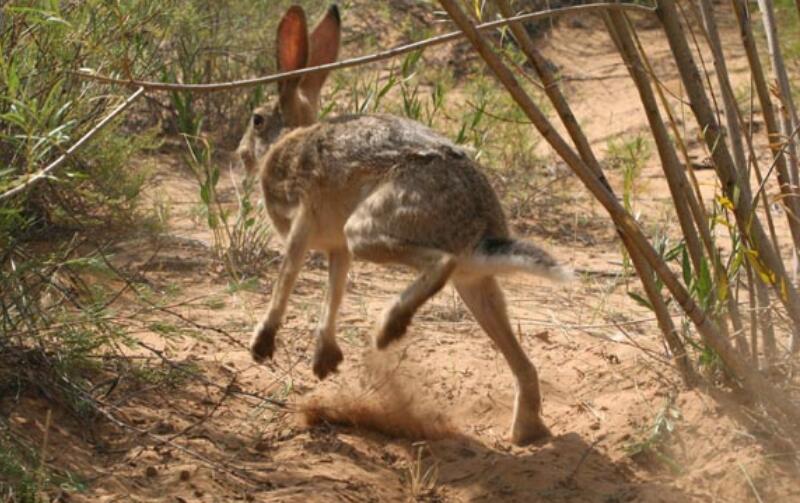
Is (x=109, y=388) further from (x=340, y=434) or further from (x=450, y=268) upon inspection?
(x=450, y=268)

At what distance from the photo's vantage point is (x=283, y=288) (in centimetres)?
579

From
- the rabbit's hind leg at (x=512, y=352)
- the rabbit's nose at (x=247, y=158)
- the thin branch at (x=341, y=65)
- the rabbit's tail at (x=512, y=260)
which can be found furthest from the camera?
the rabbit's nose at (x=247, y=158)

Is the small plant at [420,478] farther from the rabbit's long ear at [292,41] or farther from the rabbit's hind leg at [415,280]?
the rabbit's long ear at [292,41]

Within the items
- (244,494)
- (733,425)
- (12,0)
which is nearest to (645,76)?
(733,425)

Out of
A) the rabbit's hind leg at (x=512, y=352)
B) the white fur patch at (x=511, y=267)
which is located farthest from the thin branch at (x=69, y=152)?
the rabbit's hind leg at (x=512, y=352)

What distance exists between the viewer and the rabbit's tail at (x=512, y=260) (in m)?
4.80

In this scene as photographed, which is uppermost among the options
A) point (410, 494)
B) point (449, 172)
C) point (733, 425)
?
point (449, 172)

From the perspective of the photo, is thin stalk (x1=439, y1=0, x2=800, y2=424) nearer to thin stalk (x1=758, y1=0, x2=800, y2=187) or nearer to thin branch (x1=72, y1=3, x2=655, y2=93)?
thin branch (x1=72, y1=3, x2=655, y2=93)

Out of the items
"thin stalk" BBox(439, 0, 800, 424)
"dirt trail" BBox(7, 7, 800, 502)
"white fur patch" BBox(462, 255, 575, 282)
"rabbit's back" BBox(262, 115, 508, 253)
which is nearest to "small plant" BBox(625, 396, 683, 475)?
"dirt trail" BBox(7, 7, 800, 502)

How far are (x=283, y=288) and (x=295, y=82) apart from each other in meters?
1.32

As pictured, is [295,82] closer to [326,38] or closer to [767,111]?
[326,38]

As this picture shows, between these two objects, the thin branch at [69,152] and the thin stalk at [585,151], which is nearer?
the thin branch at [69,152]

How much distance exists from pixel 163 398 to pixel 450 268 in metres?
1.35

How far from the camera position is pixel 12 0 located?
5016mm
